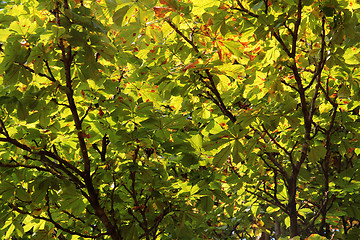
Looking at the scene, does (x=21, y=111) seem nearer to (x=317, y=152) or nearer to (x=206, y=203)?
(x=206, y=203)

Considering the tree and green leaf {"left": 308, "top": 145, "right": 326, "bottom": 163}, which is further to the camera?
green leaf {"left": 308, "top": 145, "right": 326, "bottom": 163}

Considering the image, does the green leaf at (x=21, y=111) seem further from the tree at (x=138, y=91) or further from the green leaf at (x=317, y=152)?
the green leaf at (x=317, y=152)

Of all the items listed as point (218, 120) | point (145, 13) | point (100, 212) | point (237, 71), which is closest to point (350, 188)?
point (218, 120)

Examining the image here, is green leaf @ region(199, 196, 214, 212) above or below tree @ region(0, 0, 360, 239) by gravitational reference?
below

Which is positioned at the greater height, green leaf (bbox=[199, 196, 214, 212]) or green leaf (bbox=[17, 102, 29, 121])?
green leaf (bbox=[17, 102, 29, 121])

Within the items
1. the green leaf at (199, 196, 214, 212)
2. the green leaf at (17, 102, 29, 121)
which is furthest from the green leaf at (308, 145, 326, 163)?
the green leaf at (17, 102, 29, 121)

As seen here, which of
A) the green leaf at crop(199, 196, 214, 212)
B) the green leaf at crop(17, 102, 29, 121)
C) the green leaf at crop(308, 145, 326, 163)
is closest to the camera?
the green leaf at crop(17, 102, 29, 121)

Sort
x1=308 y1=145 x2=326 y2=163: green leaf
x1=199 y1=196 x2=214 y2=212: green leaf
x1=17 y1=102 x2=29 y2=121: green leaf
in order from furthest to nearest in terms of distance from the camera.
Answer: x1=308 y1=145 x2=326 y2=163: green leaf < x1=199 y1=196 x2=214 y2=212: green leaf < x1=17 y1=102 x2=29 y2=121: green leaf

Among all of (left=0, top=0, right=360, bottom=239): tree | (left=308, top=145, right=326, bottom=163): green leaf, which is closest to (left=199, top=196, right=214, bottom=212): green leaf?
(left=0, top=0, right=360, bottom=239): tree

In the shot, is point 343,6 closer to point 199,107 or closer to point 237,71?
point 237,71

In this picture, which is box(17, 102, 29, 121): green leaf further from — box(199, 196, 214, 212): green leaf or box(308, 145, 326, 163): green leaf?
box(308, 145, 326, 163): green leaf

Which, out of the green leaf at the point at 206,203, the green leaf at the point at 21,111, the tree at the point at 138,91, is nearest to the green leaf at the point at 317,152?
the tree at the point at 138,91

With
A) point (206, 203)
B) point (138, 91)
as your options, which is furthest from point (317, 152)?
point (138, 91)

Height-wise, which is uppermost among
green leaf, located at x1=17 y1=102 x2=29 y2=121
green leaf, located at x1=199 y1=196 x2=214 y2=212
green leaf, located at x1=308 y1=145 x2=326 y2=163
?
green leaf, located at x1=308 y1=145 x2=326 y2=163
